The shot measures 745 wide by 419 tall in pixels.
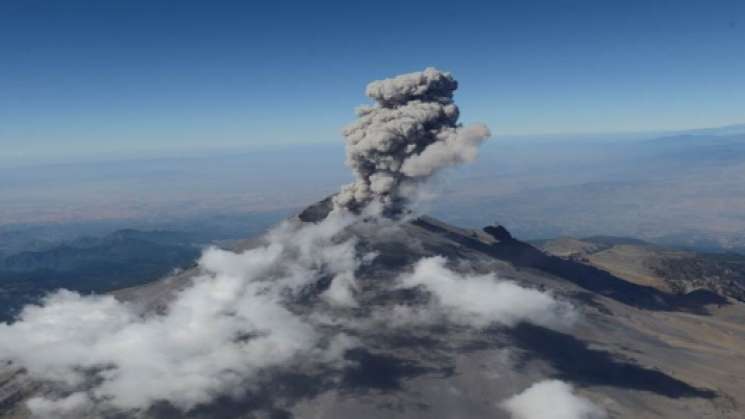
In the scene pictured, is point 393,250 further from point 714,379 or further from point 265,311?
point 714,379

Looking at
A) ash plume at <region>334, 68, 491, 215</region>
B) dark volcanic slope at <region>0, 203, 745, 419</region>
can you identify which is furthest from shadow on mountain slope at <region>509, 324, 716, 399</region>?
ash plume at <region>334, 68, 491, 215</region>

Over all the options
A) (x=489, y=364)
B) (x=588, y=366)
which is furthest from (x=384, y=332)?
(x=588, y=366)

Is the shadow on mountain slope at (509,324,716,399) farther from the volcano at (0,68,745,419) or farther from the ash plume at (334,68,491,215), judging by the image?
the ash plume at (334,68,491,215)

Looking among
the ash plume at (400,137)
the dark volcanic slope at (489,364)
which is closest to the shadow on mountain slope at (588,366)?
the dark volcanic slope at (489,364)

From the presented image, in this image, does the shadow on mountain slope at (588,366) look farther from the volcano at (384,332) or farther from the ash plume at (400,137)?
the ash plume at (400,137)

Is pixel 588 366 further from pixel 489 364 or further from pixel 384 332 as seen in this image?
pixel 384 332
